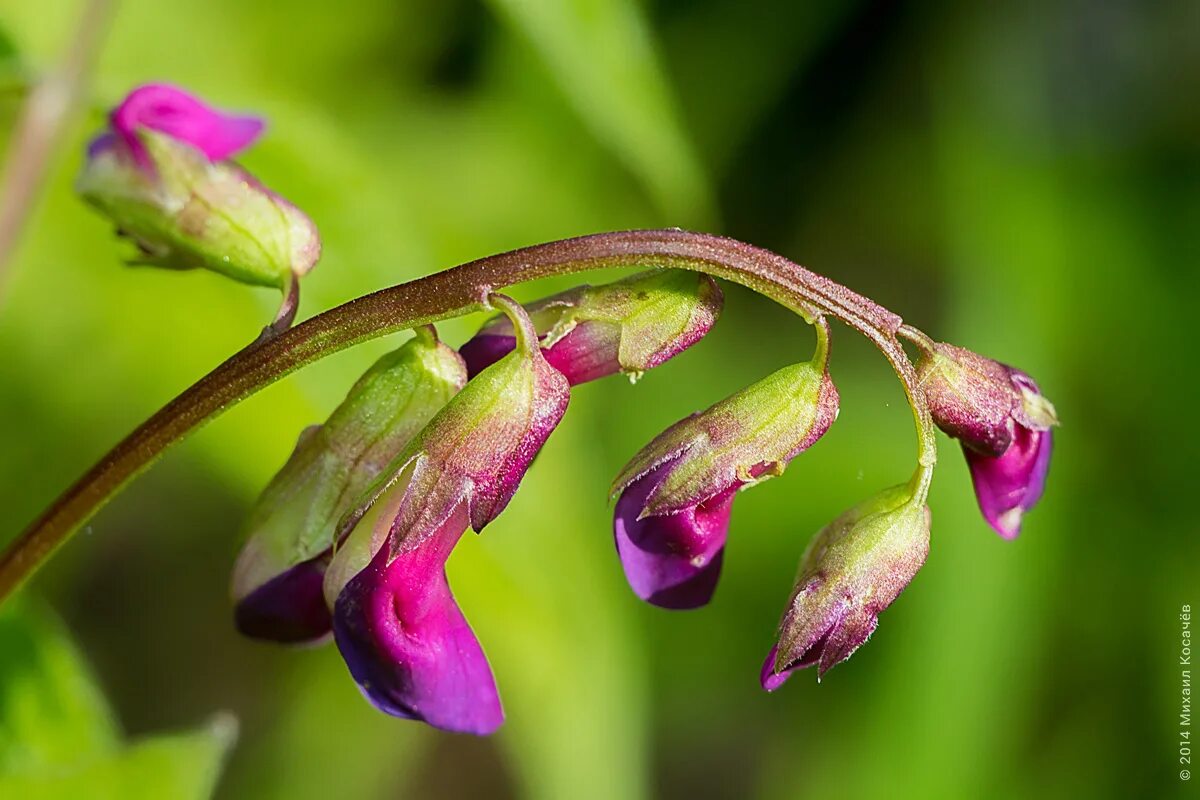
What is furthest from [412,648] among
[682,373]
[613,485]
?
[682,373]

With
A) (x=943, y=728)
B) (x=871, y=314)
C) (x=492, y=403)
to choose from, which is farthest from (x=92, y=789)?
(x=943, y=728)

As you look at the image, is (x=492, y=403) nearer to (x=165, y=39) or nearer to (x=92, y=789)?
(x=92, y=789)

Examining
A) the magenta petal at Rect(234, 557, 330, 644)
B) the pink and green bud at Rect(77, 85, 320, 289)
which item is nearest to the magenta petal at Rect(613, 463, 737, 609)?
the magenta petal at Rect(234, 557, 330, 644)

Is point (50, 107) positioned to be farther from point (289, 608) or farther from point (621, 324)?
point (621, 324)

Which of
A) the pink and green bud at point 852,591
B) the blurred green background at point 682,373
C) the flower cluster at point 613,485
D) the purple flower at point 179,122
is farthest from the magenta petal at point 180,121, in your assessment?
the pink and green bud at point 852,591

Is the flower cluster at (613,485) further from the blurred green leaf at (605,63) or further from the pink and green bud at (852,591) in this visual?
the blurred green leaf at (605,63)

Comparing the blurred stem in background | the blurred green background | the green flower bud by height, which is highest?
the blurred stem in background

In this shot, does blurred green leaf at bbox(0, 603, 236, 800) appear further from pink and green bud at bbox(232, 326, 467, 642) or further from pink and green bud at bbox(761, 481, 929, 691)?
pink and green bud at bbox(761, 481, 929, 691)
